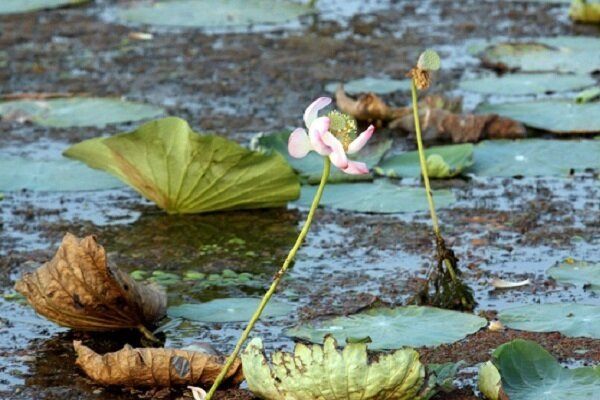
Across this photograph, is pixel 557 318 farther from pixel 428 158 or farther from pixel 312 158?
pixel 312 158

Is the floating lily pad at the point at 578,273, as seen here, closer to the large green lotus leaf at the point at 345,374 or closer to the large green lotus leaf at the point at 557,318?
the large green lotus leaf at the point at 557,318

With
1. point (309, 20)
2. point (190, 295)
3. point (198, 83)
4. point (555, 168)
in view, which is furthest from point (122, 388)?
point (309, 20)

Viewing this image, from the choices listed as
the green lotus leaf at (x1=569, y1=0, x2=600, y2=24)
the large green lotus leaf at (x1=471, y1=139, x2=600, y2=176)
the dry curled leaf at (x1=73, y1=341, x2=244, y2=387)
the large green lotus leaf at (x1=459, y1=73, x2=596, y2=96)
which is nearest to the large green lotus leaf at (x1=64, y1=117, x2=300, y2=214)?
the large green lotus leaf at (x1=471, y1=139, x2=600, y2=176)

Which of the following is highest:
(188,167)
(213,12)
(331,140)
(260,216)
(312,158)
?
(331,140)

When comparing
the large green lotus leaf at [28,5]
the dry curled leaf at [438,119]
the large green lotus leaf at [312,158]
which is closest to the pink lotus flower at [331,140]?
the large green lotus leaf at [312,158]

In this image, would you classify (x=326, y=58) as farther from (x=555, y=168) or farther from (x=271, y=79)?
(x=555, y=168)

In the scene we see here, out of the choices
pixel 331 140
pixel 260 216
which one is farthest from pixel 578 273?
pixel 331 140
